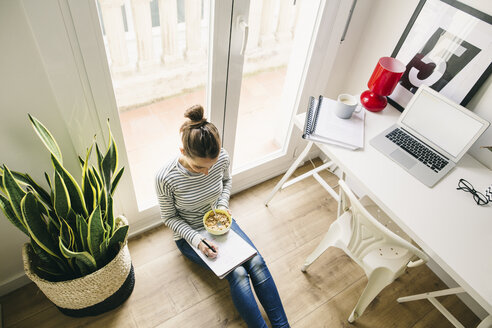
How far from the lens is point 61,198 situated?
3.92 ft

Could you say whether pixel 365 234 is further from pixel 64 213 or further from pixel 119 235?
pixel 64 213

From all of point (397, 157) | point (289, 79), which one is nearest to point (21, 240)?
point (289, 79)

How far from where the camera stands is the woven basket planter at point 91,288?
1.38 meters

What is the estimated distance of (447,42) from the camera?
157 centimetres

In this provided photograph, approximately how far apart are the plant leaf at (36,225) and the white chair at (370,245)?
111 cm

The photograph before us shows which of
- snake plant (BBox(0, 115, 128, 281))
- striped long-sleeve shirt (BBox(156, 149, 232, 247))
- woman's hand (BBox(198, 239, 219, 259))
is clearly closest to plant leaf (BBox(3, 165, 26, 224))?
snake plant (BBox(0, 115, 128, 281))

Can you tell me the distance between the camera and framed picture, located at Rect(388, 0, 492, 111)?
4.85 feet

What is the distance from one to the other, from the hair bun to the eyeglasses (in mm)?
1175

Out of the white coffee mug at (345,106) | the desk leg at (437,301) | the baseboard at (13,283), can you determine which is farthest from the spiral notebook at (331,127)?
the baseboard at (13,283)

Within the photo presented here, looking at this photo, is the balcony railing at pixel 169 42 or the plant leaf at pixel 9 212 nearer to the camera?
the plant leaf at pixel 9 212

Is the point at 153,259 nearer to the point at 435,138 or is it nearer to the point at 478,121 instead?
the point at 435,138

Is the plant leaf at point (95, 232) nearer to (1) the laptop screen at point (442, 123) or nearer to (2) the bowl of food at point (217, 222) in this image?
(2) the bowl of food at point (217, 222)

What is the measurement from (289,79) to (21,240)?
65.4 inches

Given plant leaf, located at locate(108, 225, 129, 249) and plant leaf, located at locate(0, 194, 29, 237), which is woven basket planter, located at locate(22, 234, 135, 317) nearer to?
plant leaf, located at locate(108, 225, 129, 249)
